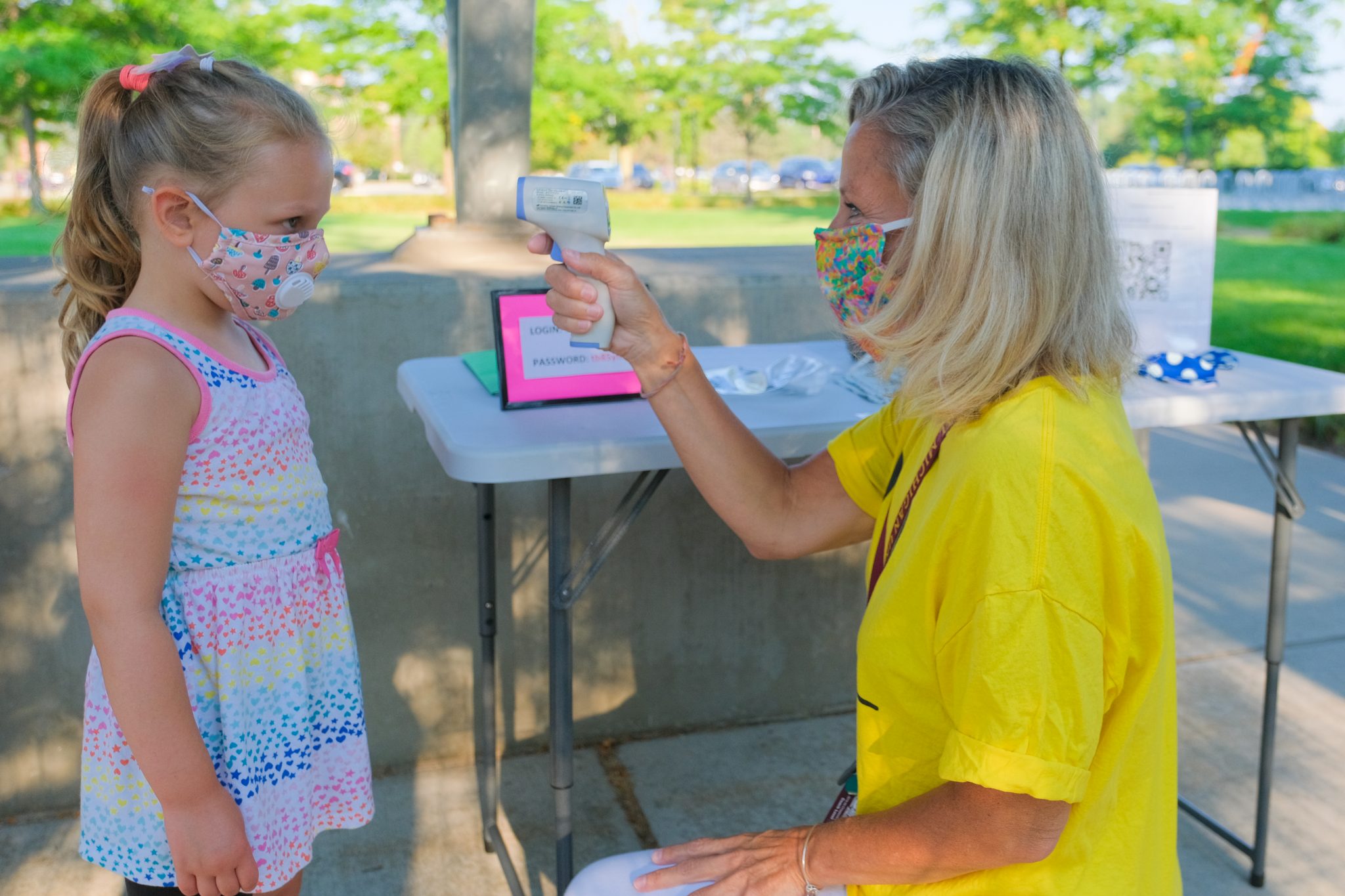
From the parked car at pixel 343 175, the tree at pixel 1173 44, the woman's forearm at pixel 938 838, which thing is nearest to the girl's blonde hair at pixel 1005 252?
the woman's forearm at pixel 938 838

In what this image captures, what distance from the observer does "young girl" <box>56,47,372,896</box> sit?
4.33 feet

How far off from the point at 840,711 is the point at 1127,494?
2362mm

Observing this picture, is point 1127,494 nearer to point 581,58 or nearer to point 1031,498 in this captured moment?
point 1031,498

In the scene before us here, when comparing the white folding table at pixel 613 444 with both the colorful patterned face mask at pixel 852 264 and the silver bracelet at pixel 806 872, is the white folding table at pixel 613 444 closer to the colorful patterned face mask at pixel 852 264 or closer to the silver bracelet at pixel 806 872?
the colorful patterned face mask at pixel 852 264

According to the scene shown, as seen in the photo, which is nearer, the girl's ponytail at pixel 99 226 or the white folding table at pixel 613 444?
the girl's ponytail at pixel 99 226

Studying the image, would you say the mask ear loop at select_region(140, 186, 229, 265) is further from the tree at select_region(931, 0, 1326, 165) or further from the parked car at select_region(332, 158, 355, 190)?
the parked car at select_region(332, 158, 355, 190)

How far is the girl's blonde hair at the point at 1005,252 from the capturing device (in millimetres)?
1253

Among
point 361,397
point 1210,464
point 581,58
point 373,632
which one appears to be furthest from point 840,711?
point 581,58

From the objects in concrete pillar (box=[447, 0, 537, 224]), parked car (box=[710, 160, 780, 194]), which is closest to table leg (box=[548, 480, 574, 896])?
concrete pillar (box=[447, 0, 537, 224])

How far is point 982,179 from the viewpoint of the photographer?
1.25 m

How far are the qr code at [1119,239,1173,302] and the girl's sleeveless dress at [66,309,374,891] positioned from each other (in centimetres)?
193

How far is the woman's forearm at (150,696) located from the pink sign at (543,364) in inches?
33.7

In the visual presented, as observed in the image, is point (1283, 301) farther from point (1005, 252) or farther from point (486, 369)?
point (1005, 252)

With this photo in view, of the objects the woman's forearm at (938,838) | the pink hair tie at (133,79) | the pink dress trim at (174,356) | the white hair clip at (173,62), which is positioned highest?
the white hair clip at (173,62)
